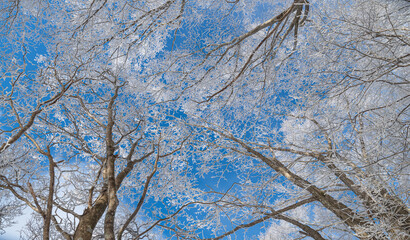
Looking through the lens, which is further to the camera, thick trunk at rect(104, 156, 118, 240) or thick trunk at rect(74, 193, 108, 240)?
thick trunk at rect(74, 193, 108, 240)

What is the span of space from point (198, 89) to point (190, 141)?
1.19m

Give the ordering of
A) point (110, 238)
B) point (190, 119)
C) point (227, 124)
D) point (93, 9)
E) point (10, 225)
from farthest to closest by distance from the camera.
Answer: point (10, 225) → point (227, 124) → point (190, 119) → point (93, 9) → point (110, 238)

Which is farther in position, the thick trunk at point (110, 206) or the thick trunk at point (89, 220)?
the thick trunk at point (89, 220)

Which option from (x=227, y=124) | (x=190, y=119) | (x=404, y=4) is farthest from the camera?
(x=227, y=124)

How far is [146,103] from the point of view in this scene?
393cm

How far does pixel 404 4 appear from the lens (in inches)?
96.6

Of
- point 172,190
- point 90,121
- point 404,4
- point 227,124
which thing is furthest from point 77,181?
point 404,4

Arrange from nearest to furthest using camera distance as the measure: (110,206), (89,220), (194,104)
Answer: (110,206) → (89,220) → (194,104)

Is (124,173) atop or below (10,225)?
below

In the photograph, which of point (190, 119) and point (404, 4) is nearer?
point (404, 4)

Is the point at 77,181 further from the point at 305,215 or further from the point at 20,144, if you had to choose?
the point at 305,215

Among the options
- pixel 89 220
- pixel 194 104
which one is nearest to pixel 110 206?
pixel 89 220

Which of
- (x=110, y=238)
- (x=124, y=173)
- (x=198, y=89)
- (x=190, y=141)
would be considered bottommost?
(x=110, y=238)

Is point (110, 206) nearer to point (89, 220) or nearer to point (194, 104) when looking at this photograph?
point (89, 220)
